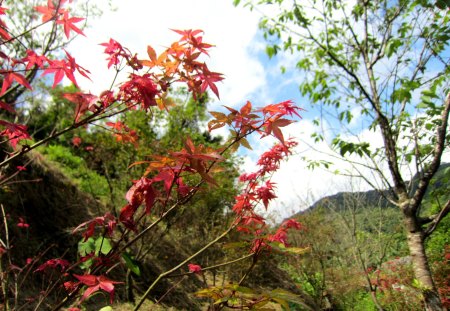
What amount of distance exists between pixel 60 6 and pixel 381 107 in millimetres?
2783

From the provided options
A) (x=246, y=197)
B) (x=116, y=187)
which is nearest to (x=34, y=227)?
(x=116, y=187)

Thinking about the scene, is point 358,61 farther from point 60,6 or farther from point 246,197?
point 60,6

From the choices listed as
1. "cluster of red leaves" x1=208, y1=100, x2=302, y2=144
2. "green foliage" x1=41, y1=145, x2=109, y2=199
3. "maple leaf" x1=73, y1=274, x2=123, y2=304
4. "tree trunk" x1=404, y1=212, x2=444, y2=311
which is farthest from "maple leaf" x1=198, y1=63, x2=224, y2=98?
"green foliage" x1=41, y1=145, x2=109, y2=199

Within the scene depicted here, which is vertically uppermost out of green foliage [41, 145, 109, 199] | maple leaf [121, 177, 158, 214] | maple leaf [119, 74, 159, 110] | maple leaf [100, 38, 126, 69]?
green foliage [41, 145, 109, 199]

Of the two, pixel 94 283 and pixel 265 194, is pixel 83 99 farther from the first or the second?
pixel 265 194

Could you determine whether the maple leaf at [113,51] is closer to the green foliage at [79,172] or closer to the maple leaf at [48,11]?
the maple leaf at [48,11]

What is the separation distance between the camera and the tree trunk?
7.38 feet

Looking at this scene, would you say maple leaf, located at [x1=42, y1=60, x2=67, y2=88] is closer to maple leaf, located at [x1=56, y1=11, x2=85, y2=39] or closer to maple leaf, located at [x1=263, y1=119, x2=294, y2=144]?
maple leaf, located at [x1=56, y1=11, x2=85, y2=39]

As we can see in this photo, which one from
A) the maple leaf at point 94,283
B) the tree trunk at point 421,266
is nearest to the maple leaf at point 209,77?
the maple leaf at point 94,283

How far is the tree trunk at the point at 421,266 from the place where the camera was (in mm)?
2250

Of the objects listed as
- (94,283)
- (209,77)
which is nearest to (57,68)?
(209,77)

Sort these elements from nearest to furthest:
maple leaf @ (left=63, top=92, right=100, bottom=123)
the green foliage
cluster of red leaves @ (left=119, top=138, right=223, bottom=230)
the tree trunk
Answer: cluster of red leaves @ (left=119, top=138, right=223, bottom=230)
maple leaf @ (left=63, top=92, right=100, bottom=123)
the tree trunk
the green foliage

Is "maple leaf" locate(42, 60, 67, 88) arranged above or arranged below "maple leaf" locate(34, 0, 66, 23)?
below

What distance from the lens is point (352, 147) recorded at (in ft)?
9.02
